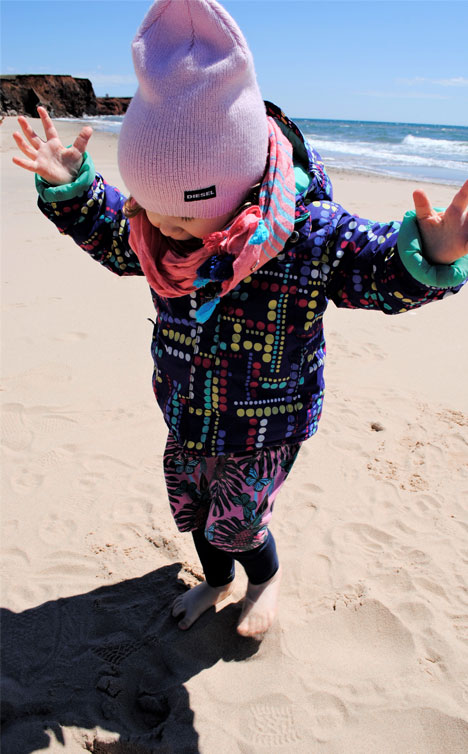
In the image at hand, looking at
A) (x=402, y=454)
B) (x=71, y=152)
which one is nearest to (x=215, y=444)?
(x=71, y=152)

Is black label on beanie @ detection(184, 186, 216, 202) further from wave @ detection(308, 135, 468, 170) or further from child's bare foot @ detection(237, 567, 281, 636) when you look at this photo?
wave @ detection(308, 135, 468, 170)

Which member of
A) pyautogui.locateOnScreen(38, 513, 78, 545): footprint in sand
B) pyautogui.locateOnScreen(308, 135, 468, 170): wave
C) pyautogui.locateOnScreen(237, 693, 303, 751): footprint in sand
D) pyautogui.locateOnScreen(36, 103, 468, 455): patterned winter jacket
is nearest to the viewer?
pyautogui.locateOnScreen(36, 103, 468, 455): patterned winter jacket

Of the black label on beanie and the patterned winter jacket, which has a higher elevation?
the black label on beanie

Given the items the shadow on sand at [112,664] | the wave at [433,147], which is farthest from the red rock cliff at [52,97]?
the shadow on sand at [112,664]

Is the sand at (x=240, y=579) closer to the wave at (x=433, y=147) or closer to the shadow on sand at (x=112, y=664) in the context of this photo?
the shadow on sand at (x=112, y=664)

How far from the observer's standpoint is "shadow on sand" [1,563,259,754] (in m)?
1.62

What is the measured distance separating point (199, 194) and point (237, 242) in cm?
13

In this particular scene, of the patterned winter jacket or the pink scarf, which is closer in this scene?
the pink scarf

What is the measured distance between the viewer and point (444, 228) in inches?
45.1

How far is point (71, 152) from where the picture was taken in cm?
156

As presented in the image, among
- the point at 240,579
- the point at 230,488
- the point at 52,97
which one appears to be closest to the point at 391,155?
the point at 240,579

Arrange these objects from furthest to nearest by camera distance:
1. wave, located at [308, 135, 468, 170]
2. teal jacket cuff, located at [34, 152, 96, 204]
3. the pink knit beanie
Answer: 1. wave, located at [308, 135, 468, 170]
2. teal jacket cuff, located at [34, 152, 96, 204]
3. the pink knit beanie

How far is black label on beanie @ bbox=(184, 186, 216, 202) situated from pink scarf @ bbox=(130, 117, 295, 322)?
0.25 feet

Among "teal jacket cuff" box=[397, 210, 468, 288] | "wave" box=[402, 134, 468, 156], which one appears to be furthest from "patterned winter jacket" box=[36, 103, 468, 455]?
"wave" box=[402, 134, 468, 156]
